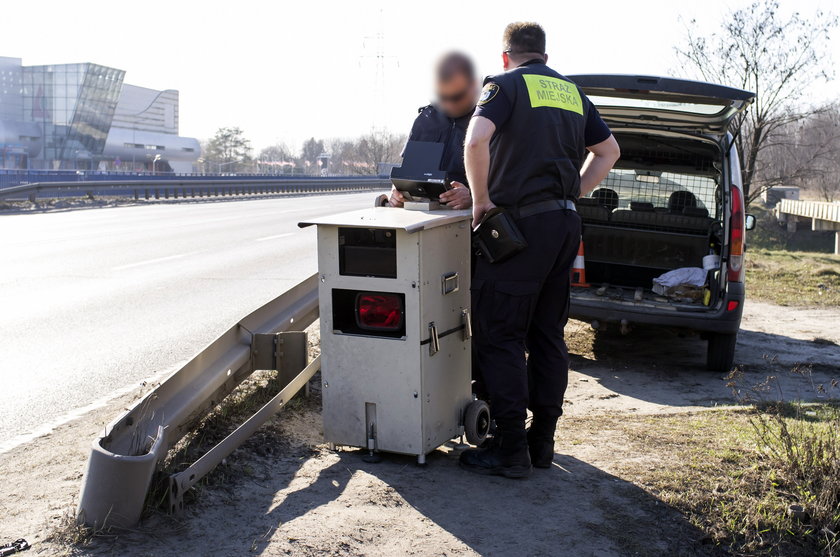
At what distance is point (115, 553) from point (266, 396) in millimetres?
2052

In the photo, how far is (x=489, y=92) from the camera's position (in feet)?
12.9

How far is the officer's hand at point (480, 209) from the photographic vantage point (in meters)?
4.05

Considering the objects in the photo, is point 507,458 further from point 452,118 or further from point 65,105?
point 65,105

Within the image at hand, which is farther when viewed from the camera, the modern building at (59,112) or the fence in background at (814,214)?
the modern building at (59,112)

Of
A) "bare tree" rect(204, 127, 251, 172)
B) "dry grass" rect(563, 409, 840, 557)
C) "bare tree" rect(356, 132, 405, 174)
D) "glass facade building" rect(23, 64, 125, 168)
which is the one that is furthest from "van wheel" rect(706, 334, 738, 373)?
"bare tree" rect(204, 127, 251, 172)

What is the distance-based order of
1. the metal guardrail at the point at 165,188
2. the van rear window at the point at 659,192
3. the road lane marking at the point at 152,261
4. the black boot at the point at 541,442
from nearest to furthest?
1. the black boot at the point at 541,442
2. the van rear window at the point at 659,192
3. the road lane marking at the point at 152,261
4. the metal guardrail at the point at 165,188

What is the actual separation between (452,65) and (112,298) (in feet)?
20.0

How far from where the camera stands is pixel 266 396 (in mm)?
5055

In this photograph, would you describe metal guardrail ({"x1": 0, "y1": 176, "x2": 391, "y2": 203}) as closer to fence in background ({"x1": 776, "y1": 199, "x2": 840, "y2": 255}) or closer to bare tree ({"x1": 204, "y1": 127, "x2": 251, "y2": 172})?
fence in background ({"x1": 776, "y1": 199, "x2": 840, "y2": 255})

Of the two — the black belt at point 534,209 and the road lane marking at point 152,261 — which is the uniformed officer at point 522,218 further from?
the road lane marking at point 152,261

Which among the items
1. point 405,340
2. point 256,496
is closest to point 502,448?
point 405,340

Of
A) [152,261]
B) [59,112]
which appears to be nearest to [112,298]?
[152,261]

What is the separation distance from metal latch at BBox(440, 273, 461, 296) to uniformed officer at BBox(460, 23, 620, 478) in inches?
5.4

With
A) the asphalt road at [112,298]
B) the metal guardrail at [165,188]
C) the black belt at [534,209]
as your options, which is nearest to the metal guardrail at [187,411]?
the asphalt road at [112,298]
